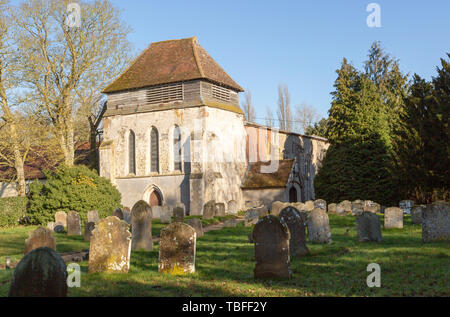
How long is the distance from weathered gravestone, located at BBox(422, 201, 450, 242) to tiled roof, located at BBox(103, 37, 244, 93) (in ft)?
70.0

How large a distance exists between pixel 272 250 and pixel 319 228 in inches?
225

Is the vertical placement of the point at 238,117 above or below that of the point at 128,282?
above

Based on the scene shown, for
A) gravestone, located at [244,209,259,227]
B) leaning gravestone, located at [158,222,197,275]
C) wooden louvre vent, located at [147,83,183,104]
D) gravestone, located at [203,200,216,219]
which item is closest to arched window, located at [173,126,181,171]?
wooden louvre vent, located at [147,83,183,104]

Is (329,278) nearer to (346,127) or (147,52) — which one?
(346,127)

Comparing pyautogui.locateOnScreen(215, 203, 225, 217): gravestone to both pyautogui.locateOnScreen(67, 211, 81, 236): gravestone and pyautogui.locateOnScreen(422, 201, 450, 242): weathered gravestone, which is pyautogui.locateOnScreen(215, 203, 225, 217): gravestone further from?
pyautogui.locateOnScreen(422, 201, 450, 242): weathered gravestone

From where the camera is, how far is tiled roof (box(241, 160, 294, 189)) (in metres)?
34.9

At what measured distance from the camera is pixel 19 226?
89.5ft

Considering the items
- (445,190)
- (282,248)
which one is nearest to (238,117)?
(445,190)

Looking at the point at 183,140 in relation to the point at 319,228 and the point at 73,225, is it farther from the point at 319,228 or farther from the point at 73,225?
the point at 319,228

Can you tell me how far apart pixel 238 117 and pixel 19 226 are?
17.5 meters

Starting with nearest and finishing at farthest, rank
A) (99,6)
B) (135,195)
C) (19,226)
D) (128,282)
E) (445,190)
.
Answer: (128,282) → (445,190) → (19,226) → (135,195) → (99,6)

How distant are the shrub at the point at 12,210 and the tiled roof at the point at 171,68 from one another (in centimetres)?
1100

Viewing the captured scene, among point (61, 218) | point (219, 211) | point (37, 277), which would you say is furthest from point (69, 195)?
point (37, 277)
